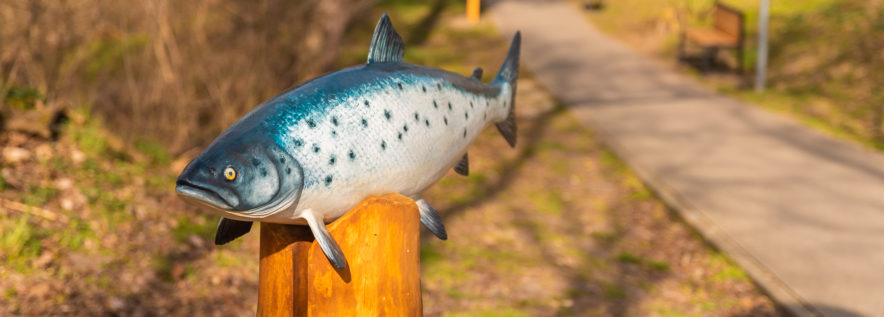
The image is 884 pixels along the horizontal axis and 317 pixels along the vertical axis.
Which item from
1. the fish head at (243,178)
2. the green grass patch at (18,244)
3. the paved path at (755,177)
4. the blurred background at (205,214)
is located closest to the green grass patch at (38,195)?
the blurred background at (205,214)

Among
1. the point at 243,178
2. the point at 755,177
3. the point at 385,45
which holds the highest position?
the point at 385,45

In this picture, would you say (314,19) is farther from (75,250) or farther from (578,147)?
(75,250)

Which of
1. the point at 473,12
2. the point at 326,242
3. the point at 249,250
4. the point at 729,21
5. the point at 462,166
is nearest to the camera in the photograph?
the point at 326,242

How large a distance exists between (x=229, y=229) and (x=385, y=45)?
2.64 ft

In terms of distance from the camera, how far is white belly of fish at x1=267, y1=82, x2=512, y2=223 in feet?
7.06

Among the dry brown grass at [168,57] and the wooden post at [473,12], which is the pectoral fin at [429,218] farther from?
the wooden post at [473,12]

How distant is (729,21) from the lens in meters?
11.7

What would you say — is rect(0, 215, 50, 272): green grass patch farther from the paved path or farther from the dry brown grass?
the paved path

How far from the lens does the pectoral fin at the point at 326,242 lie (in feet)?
7.00

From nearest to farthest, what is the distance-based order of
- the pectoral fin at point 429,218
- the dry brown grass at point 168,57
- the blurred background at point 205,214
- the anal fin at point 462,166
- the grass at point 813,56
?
1. the pectoral fin at point 429,218
2. the anal fin at point 462,166
3. the blurred background at point 205,214
4. the dry brown grass at point 168,57
5. the grass at point 813,56

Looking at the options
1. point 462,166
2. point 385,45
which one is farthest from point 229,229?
point 462,166

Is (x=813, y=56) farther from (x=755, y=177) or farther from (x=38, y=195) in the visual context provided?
(x=38, y=195)

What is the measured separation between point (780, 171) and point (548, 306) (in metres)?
3.67

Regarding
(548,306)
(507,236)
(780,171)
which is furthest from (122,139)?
(780,171)
